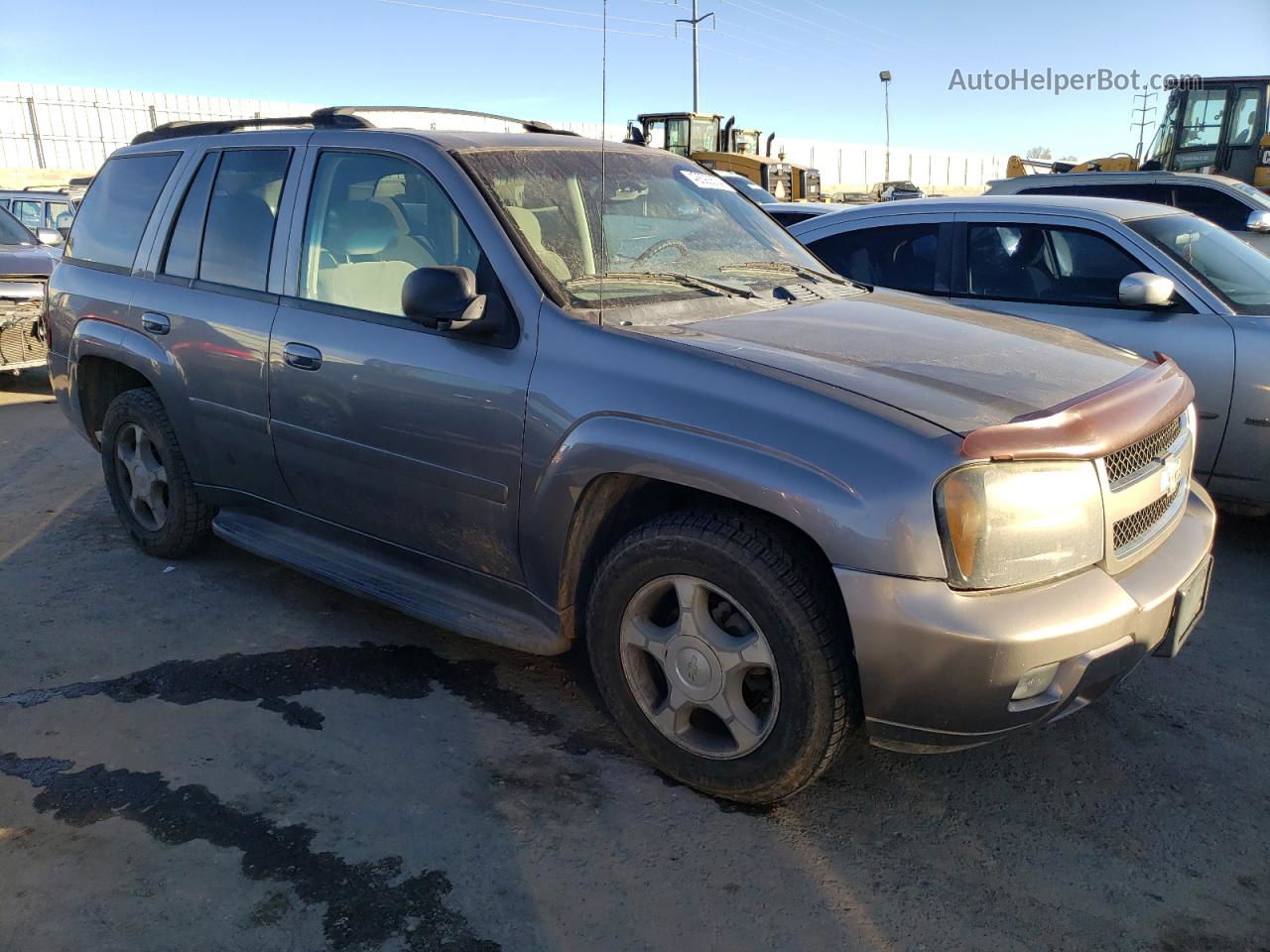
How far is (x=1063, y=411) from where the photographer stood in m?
2.50

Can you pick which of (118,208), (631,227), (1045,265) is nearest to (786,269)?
(631,227)

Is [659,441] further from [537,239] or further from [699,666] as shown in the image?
[537,239]

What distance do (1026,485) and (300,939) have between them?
199 cm

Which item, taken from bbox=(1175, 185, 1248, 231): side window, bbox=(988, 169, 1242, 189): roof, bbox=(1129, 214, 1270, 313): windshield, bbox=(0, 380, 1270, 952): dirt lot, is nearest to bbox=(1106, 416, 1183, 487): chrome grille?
bbox=(0, 380, 1270, 952): dirt lot

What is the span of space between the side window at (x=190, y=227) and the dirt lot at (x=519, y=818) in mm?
1504

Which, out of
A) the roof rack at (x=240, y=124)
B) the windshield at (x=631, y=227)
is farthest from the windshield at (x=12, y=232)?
the windshield at (x=631, y=227)

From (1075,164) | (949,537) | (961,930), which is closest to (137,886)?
(961,930)

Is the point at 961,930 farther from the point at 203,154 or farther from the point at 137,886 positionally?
the point at 203,154

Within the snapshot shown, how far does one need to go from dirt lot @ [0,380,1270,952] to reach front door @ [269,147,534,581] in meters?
0.59

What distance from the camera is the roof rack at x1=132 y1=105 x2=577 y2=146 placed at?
12.3ft

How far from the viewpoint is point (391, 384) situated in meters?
3.21

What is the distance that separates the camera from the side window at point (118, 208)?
4406mm

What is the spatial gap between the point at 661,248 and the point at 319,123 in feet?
4.88

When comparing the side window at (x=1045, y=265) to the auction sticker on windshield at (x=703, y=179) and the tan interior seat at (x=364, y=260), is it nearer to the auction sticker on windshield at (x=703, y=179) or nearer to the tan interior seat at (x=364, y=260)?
the auction sticker on windshield at (x=703, y=179)
